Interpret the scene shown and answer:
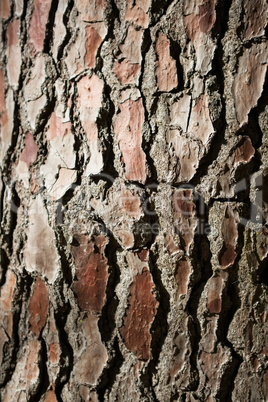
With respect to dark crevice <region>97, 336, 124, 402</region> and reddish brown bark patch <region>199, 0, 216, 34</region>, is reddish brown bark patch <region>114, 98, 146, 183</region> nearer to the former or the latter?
reddish brown bark patch <region>199, 0, 216, 34</region>

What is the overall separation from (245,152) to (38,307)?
1.70ft

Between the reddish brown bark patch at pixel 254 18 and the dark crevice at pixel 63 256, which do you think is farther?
the dark crevice at pixel 63 256

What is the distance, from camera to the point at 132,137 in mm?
793

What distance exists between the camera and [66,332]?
869 mm

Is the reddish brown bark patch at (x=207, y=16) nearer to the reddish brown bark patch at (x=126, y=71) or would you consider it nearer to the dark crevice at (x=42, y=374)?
the reddish brown bark patch at (x=126, y=71)

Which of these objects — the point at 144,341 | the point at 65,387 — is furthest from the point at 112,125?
the point at 65,387

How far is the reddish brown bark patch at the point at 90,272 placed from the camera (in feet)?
2.70

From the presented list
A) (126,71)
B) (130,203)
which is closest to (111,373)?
(130,203)

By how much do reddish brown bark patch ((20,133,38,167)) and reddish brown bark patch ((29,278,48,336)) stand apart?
248mm

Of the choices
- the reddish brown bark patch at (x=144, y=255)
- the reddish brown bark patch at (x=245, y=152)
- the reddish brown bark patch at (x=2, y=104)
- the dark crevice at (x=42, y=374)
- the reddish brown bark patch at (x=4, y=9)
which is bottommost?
the dark crevice at (x=42, y=374)

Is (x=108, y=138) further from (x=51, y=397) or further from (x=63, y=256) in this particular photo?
(x=51, y=397)

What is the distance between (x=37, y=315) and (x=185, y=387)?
330mm

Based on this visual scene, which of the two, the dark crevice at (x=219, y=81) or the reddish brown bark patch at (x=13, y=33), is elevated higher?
the reddish brown bark patch at (x=13, y=33)

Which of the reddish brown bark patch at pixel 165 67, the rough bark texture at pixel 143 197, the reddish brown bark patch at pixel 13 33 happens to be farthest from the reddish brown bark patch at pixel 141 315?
the reddish brown bark patch at pixel 13 33
